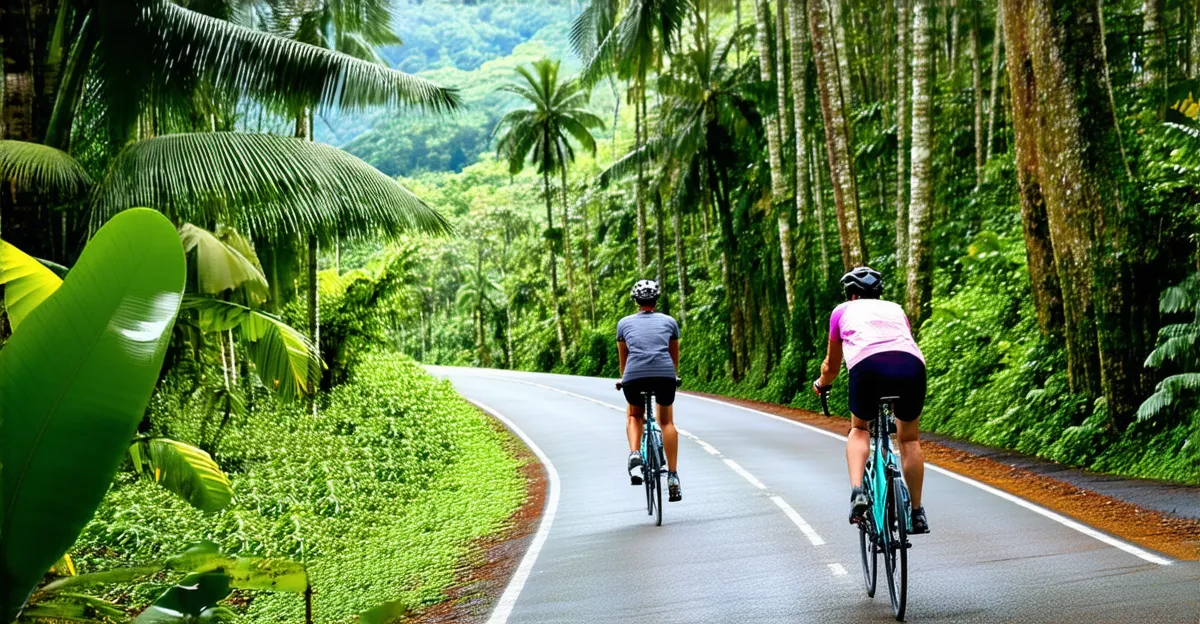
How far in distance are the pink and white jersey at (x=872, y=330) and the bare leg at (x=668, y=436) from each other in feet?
12.3

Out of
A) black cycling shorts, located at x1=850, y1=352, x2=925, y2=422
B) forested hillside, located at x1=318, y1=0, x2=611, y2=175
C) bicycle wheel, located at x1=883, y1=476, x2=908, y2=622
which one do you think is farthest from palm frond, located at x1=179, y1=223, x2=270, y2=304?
forested hillside, located at x1=318, y1=0, x2=611, y2=175

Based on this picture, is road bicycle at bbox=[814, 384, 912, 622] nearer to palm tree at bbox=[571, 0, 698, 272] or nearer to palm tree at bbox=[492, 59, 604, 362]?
palm tree at bbox=[571, 0, 698, 272]

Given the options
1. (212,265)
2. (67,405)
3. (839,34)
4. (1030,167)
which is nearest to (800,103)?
(839,34)

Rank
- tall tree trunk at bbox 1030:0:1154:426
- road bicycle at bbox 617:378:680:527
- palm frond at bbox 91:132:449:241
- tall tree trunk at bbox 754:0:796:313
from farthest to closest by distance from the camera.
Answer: tall tree trunk at bbox 754:0:796:313 < tall tree trunk at bbox 1030:0:1154:426 < palm frond at bbox 91:132:449:241 < road bicycle at bbox 617:378:680:527

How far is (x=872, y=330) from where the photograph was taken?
673cm

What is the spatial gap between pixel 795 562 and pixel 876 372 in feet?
7.75

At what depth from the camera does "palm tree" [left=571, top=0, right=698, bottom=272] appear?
29.2 m

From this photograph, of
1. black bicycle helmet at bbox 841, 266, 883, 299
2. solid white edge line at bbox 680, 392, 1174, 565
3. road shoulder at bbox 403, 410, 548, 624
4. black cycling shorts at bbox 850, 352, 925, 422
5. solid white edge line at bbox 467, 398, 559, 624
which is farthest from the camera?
solid white edge line at bbox 680, 392, 1174, 565

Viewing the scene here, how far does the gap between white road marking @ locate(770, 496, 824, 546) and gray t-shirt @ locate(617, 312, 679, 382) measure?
1721mm

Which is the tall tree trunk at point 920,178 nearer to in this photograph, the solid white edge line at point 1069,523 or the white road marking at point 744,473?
the white road marking at point 744,473

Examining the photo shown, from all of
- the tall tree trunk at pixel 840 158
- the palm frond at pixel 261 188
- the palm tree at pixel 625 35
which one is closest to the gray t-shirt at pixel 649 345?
the palm frond at pixel 261 188

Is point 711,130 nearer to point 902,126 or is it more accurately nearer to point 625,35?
point 625,35

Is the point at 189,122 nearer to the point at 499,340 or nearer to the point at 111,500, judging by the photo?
the point at 111,500

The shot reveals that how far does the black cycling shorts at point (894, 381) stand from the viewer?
659 centimetres
